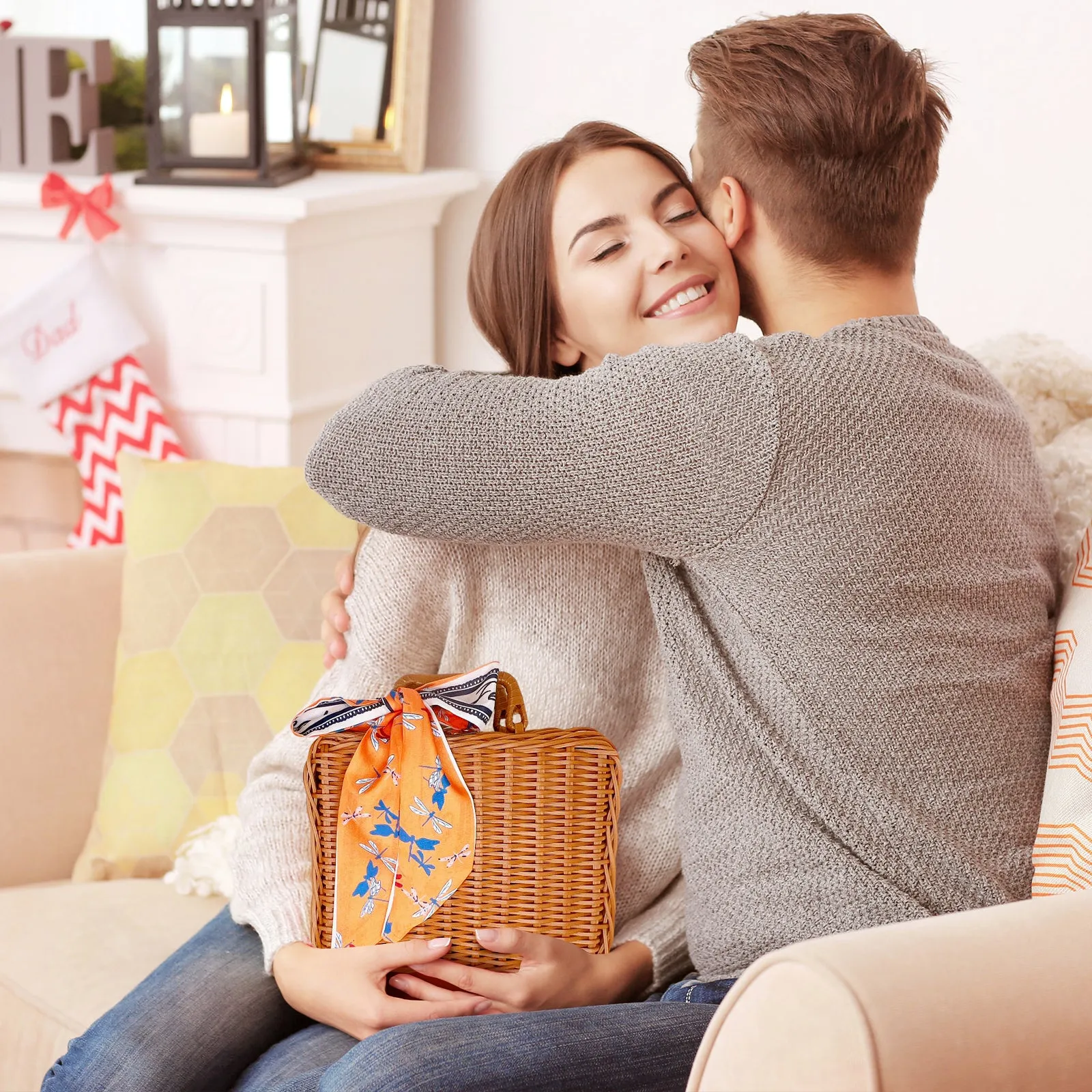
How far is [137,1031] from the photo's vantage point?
1269mm

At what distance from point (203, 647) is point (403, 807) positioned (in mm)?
700

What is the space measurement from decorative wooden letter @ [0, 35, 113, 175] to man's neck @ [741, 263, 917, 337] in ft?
5.08

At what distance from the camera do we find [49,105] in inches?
95.0

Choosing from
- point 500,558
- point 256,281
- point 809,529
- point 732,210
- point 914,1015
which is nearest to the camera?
point 914,1015

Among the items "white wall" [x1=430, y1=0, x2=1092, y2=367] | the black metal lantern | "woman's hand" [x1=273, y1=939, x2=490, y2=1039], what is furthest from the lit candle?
"woman's hand" [x1=273, y1=939, x2=490, y2=1039]

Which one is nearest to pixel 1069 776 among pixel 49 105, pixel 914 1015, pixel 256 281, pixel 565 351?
pixel 914 1015

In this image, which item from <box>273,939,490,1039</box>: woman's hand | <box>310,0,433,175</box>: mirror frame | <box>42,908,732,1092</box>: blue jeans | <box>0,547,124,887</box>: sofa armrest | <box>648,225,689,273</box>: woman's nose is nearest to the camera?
<box>42,908,732,1092</box>: blue jeans

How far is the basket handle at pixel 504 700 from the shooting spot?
123cm

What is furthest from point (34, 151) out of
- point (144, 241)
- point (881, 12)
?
point (881, 12)

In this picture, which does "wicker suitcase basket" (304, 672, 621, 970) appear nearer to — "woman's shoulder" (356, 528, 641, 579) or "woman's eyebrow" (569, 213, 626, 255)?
"woman's shoulder" (356, 528, 641, 579)

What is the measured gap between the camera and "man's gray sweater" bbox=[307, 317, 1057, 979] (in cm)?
108

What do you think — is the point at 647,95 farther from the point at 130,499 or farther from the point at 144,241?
the point at 130,499

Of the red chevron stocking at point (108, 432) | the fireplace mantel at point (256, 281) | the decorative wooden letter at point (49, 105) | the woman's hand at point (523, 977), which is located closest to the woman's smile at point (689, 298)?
the woman's hand at point (523, 977)

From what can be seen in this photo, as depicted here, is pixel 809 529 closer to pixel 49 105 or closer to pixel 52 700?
pixel 52 700
